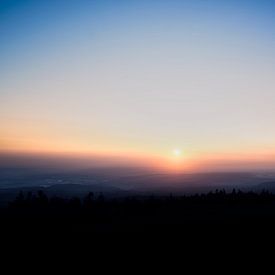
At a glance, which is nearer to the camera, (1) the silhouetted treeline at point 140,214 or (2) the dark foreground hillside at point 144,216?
(2) the dark foreground hillside at point 144,216

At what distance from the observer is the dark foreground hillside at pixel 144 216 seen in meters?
20.2

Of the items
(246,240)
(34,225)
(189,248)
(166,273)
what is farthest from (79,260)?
(246,240)

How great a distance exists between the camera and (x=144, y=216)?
2500cm

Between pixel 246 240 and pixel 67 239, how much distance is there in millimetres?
8751

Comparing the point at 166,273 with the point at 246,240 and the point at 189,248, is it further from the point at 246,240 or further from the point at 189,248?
the point at 246,240

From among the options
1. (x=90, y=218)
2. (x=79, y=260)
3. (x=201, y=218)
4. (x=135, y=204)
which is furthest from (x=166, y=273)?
(x=135, y=204)

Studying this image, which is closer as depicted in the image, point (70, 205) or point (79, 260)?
point (79, 260)

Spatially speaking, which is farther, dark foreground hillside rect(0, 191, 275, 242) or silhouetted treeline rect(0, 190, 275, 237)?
silhouetted treeline rect(0, 190, 275, 237)

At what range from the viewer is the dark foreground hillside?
20250mm

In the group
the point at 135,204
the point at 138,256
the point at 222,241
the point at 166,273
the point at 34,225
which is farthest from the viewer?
the point at 135,204

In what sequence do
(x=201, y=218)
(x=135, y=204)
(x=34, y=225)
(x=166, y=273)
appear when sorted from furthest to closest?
1. (x=135, y=204)
2. (x=201, y=218)
3. (x=34, y=225)
4. (x=166, y=273)

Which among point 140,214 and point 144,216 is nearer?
point 144,216

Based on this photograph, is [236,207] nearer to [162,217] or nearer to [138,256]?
[162,217]

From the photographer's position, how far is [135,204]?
29.7 metres
